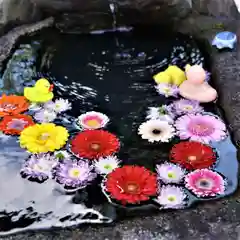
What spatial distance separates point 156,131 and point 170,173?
0.23 metres

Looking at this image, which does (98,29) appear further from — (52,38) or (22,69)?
(22,69)

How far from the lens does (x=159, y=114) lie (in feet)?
6.48

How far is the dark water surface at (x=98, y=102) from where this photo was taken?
157 centimetres

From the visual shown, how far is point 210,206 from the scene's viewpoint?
5.07 ft

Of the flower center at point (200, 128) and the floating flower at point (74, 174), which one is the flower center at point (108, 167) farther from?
the flower center at point (200, 128)

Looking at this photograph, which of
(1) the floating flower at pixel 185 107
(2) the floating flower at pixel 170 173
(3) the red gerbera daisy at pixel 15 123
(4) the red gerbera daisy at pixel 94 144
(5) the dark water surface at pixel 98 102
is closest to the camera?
(5) the dark water surface at pixel 98 102

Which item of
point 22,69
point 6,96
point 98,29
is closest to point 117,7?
point 98,29

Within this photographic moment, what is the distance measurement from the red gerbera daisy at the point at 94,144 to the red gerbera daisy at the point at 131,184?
11cm

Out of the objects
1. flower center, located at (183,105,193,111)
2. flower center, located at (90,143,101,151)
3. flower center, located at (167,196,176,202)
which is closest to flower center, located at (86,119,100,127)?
flower center, located at (90,143,101,151)

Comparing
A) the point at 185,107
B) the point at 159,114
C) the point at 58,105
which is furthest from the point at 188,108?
the point at 58,105

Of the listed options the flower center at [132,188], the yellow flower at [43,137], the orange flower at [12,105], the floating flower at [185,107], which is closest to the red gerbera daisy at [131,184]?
the flower center at [132,188]

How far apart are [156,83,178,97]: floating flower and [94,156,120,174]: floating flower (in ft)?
1.39

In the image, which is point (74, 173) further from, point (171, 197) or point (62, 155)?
point (171, 197)

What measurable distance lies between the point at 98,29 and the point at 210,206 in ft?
4.04
